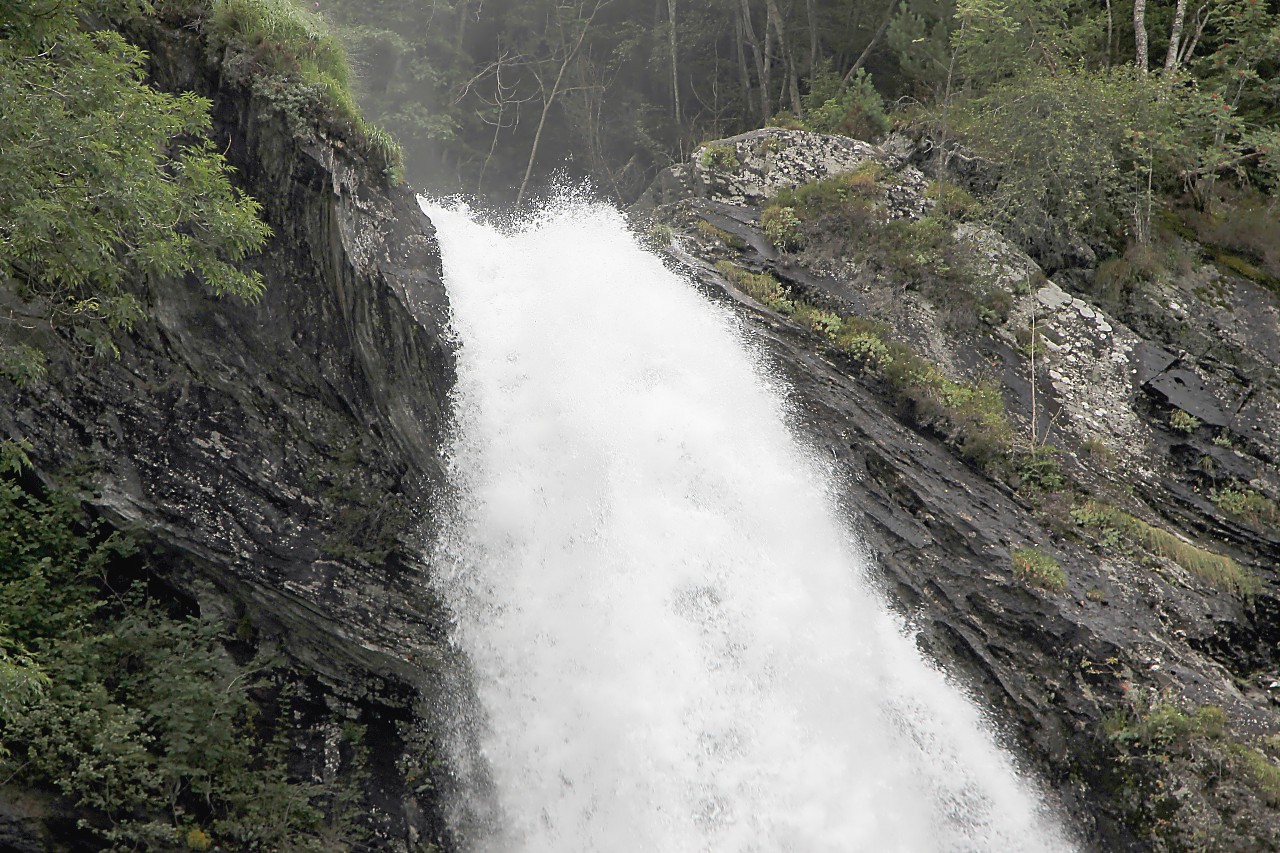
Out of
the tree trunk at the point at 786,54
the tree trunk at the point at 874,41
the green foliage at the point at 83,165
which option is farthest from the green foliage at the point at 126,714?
the tree trunk at the point at 874,41

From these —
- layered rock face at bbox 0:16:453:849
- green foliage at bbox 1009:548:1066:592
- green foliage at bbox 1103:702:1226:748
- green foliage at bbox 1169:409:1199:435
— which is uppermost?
green foliage at bbox 1169:409:1199:435

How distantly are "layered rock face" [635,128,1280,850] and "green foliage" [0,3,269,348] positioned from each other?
701 centimetres

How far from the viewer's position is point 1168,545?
9.73m

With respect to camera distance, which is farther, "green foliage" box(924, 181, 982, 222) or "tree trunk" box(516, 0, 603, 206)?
"tree trunk" box(516, 0, 603, 206)

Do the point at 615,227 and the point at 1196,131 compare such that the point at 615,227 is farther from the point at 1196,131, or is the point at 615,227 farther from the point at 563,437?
the point at 1196,131

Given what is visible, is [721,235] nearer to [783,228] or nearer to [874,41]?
[783,228]

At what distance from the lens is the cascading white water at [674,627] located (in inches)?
333

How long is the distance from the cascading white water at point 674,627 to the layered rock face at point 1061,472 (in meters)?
0.65

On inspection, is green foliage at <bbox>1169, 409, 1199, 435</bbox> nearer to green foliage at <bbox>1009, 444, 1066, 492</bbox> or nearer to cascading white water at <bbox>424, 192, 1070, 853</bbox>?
green foliage at <bbox>1009, 444, 1066, 492</bbox>

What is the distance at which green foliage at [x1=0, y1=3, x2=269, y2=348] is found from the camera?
225 inches

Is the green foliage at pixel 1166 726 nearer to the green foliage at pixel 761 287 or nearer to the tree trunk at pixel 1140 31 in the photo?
the green foliage at pixel 761 287

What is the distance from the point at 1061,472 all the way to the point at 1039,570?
1631 millimetres

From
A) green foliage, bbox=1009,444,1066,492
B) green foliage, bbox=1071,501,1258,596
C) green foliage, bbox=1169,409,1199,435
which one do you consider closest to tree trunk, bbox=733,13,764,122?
green foliage, bbox=1169,409,1199,435

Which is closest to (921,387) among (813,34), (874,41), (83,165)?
(83,165)
